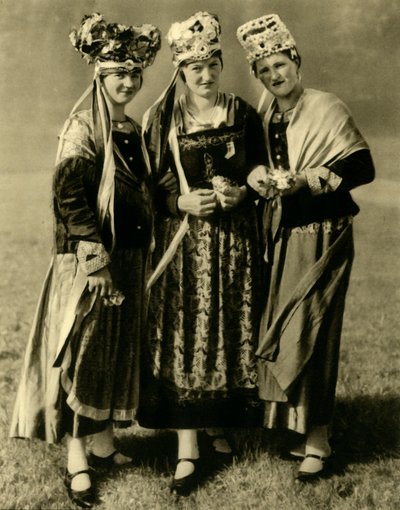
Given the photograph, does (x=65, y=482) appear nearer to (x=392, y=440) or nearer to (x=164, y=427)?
(x=164, y=427)

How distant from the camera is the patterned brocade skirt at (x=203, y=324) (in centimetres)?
207

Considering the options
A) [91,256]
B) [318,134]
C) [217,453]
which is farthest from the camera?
[217,453]

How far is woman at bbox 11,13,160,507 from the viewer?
1.93 metres

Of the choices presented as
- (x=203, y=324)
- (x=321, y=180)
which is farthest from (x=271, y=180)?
(x=203, y=324)

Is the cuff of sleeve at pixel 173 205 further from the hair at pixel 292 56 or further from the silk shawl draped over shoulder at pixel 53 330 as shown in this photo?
the hair at pixel 292 56

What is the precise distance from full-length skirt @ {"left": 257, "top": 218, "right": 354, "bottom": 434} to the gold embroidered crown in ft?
2.15

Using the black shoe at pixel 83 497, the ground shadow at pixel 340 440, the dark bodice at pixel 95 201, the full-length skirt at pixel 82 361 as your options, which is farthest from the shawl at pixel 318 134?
the black shoe at pixel 83 497

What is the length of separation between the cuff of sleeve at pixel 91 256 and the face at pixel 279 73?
694 millimetres

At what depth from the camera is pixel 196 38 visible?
Result: 6.46ft

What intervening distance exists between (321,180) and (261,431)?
2.74 feet

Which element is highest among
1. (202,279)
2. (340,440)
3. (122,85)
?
(122,85)

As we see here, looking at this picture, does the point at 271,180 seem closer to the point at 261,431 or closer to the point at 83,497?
the point at 261,431

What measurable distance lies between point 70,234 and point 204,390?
0.63m

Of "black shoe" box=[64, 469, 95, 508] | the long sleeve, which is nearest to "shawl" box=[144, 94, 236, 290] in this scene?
the long sleeve
